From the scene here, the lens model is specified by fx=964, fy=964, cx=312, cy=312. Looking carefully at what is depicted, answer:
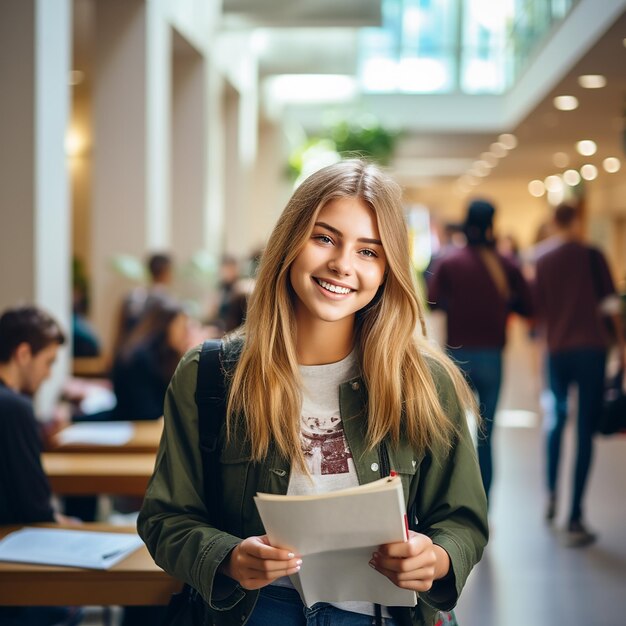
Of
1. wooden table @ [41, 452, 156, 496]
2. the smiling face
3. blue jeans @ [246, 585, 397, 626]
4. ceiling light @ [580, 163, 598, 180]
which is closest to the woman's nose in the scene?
the smiling face

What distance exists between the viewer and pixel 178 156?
36.5 ft

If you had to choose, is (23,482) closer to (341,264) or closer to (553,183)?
(341,264)

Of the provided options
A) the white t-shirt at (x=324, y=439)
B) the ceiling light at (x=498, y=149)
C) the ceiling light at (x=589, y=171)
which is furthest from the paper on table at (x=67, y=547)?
the ceiling light at (x=498, y=149)

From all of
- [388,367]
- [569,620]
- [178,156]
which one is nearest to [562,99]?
[178,156]

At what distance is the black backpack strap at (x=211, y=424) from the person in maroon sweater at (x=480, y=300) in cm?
354

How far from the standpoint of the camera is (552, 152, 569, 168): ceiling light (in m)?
18.2

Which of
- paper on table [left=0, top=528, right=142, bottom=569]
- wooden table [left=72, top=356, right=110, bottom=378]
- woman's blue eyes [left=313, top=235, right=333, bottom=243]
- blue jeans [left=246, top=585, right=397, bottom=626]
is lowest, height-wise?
wooden table [left=72, top=356, right=110, bottom=378]

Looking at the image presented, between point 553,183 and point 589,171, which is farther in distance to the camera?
point 553,183

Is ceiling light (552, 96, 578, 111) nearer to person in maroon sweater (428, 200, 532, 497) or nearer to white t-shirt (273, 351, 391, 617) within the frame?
person in maroon sweater (428, 200, 532, 497)

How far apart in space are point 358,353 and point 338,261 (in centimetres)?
25

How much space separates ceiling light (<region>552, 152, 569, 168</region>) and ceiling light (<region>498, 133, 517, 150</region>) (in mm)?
866

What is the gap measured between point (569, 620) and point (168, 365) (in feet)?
7.51

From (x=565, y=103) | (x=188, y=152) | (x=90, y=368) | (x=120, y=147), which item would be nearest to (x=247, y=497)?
(x=90, y=368)

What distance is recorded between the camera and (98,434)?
13.7ft
